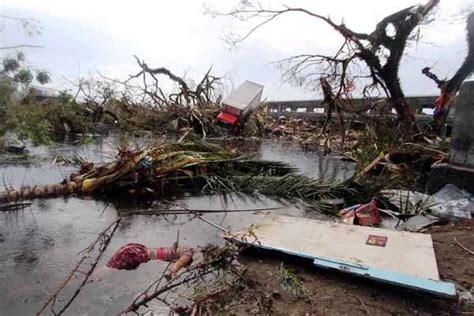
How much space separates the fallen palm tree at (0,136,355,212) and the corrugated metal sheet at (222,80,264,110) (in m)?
6.17

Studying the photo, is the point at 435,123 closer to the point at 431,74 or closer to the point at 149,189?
the point at 431,74

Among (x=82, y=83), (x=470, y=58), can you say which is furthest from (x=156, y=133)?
(x=470, y=58)

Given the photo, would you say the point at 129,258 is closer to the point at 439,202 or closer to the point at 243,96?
the point at 439,202

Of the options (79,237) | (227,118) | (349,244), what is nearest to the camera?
(349,244)

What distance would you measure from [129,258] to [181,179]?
273 cm

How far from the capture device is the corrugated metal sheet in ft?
40.5

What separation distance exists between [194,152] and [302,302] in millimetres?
4001

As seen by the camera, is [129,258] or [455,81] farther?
[455,81]

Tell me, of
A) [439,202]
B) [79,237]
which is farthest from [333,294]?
[439,202]

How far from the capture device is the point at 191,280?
106 inches

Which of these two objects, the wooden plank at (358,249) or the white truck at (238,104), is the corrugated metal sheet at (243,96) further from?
the wooden plank at (358,249)

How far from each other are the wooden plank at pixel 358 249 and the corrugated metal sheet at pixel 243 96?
893 centimetres

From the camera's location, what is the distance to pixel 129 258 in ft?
9.71

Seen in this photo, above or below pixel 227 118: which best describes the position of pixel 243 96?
above
